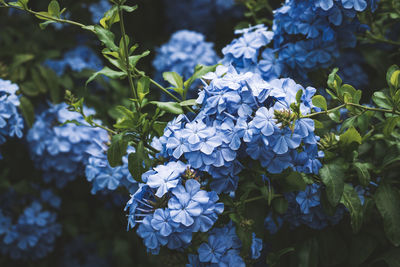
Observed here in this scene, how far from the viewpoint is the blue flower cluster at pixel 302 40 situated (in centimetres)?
146

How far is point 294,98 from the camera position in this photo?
122 cm

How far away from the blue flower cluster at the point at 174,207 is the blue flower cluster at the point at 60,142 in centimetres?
75

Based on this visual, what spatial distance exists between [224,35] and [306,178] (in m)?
1.60

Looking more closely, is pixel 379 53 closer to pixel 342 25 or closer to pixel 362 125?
pixel 342 25

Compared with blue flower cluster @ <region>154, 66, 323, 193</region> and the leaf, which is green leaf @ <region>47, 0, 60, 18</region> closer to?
blue flower cluster @ <region>154, 66, 323, 193</region>

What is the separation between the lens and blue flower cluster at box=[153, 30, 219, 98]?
2133 millimetres

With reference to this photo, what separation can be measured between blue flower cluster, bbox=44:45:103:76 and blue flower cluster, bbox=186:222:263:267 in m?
1.41

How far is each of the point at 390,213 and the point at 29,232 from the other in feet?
5.26

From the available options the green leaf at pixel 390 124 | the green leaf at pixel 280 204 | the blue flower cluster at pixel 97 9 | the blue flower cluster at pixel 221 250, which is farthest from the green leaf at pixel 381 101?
the blue flower cluster at pixel 97 9

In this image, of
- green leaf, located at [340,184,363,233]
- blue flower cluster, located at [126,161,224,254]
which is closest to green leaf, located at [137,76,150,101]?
blue flower cluster, located at [126,161,224,254]

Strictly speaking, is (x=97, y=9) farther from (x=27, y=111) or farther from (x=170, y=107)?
(x=170, y=107)

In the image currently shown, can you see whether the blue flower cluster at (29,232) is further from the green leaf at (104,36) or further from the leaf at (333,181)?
the leaf at (333,181)

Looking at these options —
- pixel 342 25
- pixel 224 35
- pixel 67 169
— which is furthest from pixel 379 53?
pixel 67 169

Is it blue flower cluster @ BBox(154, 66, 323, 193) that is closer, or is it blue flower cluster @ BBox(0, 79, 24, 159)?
blue flower cluster @ BBox(154, 66, 323, 193)
